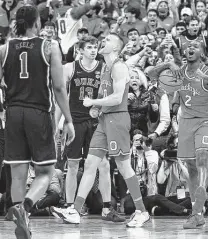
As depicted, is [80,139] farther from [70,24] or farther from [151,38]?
[70,24]

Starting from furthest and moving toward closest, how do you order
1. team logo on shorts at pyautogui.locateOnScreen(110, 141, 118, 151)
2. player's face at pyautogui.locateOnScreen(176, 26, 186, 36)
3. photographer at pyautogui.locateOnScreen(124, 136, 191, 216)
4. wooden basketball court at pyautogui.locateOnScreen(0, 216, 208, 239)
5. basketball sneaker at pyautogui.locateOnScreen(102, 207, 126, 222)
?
player's face at pyautogui.locateOnScreen(176, 26, 186, 36) → photographer at pyautogui.locateOnScreen(124, 136, 191, 216) → basketball sneaker at pyautogui.locateOnScreen(102, 207, 126, 222) → team logo on shorts at pyautogui.locateOnScreen(110, 141, 118, 151) → wooden basketball court at pyautogui.locateOnScreen(0, 216, 208, 239)

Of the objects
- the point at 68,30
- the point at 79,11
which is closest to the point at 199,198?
the point at 68,30

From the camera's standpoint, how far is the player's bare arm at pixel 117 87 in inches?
451

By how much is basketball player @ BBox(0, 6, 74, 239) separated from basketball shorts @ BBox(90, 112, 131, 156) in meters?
2.76

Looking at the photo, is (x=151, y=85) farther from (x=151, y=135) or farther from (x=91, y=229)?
(x=91, y=229)

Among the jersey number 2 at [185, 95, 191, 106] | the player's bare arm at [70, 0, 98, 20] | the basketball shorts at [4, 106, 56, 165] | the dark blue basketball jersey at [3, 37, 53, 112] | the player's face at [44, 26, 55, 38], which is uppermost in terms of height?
the player's bare arm at [70, 0, 98, 20]

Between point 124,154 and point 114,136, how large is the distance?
282 millimetres

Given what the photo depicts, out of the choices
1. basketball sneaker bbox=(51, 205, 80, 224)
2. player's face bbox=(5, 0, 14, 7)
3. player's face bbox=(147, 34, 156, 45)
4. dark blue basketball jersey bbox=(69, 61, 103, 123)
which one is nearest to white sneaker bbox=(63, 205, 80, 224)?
basketball sneaker bbox=(51, 205, 80, 224)

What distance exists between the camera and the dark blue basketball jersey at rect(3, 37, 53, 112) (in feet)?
29.2

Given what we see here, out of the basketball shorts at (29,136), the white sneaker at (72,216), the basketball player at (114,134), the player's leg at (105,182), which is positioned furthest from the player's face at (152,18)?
the basketball shorts at (29,136)

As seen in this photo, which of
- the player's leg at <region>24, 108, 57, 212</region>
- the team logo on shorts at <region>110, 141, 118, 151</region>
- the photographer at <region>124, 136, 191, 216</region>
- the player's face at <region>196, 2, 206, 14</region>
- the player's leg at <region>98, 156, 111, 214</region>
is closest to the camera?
the player's leg at <region>24, 108, 57, 212</region>

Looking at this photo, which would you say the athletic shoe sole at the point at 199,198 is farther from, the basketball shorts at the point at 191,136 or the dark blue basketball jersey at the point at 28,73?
the dark blue basketball jersey at the point at 28,73

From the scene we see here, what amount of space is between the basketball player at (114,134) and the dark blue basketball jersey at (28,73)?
8.62ft

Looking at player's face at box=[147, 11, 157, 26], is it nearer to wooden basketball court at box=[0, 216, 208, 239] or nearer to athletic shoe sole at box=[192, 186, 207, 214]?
wooden basketball court at box=[0, 216, 208, 239]
